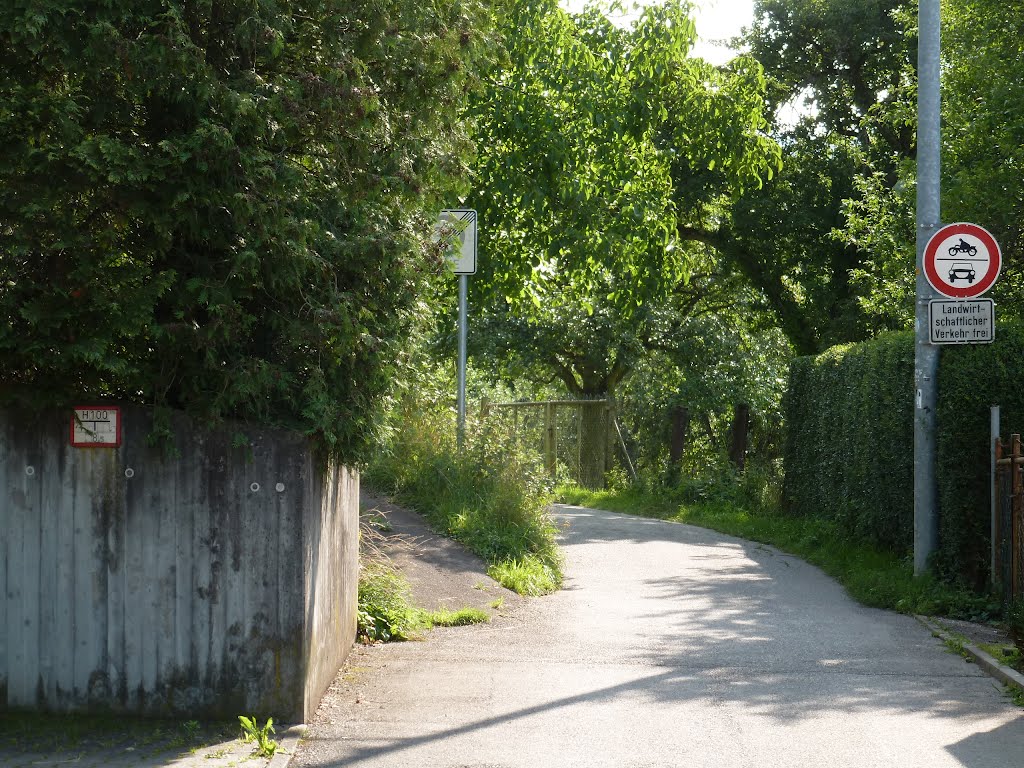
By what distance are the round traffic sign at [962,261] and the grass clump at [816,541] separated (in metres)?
2.69

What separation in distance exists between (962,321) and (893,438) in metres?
2.25

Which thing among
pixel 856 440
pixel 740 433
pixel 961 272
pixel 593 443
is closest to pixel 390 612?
pixel 961 272

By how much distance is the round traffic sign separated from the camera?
10617 mm

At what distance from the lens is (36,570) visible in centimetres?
635

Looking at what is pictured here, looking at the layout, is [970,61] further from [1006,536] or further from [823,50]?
[823,50]

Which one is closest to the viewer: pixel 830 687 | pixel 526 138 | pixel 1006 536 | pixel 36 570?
pixel 36 570

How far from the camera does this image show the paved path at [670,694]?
6.06 meters

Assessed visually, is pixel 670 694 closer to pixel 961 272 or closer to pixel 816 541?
pixel 961 272

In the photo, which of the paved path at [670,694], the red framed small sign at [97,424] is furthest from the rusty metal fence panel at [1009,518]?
the red framed small sign at [97,424]

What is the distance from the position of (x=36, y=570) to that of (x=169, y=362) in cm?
135

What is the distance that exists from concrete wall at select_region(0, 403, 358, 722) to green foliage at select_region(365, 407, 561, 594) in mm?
5206

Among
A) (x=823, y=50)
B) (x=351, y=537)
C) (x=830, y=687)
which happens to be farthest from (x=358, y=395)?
(x=823, y=50)

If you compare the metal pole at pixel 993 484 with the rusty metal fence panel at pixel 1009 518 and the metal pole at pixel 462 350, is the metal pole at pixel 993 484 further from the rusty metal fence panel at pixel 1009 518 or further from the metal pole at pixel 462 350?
the metal pole at pixel 462 350

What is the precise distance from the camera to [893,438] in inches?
495
